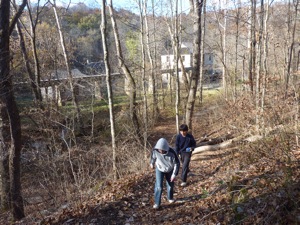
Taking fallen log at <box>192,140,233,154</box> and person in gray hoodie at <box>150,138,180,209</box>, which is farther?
fallen log at <box>192,140,233,154</box>

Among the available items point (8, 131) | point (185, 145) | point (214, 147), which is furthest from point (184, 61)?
point (185, 145)

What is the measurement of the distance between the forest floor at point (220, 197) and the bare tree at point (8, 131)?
233 cm

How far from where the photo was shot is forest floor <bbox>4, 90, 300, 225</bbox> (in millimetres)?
4324

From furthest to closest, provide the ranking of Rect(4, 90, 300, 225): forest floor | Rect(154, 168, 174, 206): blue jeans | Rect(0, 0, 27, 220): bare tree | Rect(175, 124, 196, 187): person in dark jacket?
Rect(0, 0, 27, 220): bare tree < Rect(175, 124, 196, 187): person in dark jacket < Rect(154, 168, 174, 206): blue jeans < Rect(4, 90, 300, 225): forest floor

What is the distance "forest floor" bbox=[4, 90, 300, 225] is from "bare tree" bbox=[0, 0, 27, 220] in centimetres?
233

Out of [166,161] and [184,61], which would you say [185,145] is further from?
[184,61]

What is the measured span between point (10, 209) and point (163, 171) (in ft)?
19.6

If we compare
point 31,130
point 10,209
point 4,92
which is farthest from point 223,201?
point 31,130

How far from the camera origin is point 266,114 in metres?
7.01

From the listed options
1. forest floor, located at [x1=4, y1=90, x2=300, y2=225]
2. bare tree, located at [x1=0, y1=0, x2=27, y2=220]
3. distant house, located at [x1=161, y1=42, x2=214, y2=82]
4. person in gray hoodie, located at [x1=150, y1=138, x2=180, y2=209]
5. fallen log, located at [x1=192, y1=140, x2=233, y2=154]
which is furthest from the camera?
distant house, located at [x1=161, y1=42, x2=214, y2=82]

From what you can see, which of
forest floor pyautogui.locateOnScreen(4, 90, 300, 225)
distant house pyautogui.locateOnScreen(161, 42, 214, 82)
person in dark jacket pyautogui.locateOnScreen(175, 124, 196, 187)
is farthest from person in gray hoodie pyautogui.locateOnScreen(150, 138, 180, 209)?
distant house pyautogui.locateOnScreen(161, 42, 214, 82)

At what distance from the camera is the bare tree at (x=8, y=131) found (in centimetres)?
721

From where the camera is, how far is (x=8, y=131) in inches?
321

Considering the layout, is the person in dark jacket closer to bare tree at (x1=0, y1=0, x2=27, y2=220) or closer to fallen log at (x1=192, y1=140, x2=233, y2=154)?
fallen log at (x1=192, y1=140, x2=233, y2=154)
